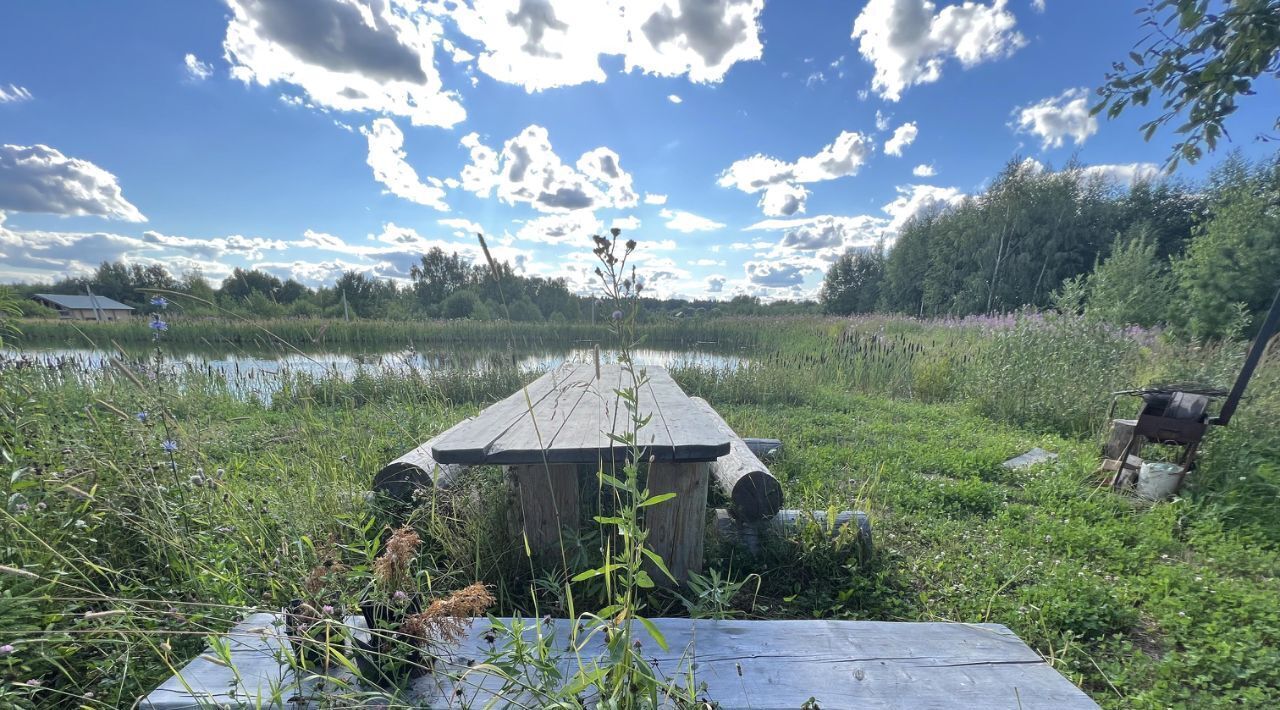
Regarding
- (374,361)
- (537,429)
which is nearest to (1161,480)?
(537,429)

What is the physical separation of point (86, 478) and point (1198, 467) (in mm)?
6063

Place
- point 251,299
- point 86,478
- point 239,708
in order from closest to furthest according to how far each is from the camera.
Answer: point 239,708, point 86,478, point 251,299

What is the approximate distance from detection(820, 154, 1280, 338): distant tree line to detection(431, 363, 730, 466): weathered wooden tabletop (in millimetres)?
11359

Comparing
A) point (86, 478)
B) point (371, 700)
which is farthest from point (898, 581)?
point (86, 478)

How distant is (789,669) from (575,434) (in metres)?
1.05

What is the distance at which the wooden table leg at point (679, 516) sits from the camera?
193 cm

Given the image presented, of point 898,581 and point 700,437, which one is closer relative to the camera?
point 700,437

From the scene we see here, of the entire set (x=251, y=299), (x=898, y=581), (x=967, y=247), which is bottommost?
(x=898, y=581)

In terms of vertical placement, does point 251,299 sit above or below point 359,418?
above

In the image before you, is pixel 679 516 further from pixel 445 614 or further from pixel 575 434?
pixel 445 614

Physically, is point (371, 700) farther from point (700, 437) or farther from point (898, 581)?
point (898, 581)

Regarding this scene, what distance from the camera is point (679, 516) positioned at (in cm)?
196

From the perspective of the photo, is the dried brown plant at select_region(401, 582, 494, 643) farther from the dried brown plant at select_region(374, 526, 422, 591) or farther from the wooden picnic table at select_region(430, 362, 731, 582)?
the wooden picnic table at select_region(430, 362, 731, 582)

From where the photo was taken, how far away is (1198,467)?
3123 millimetres
